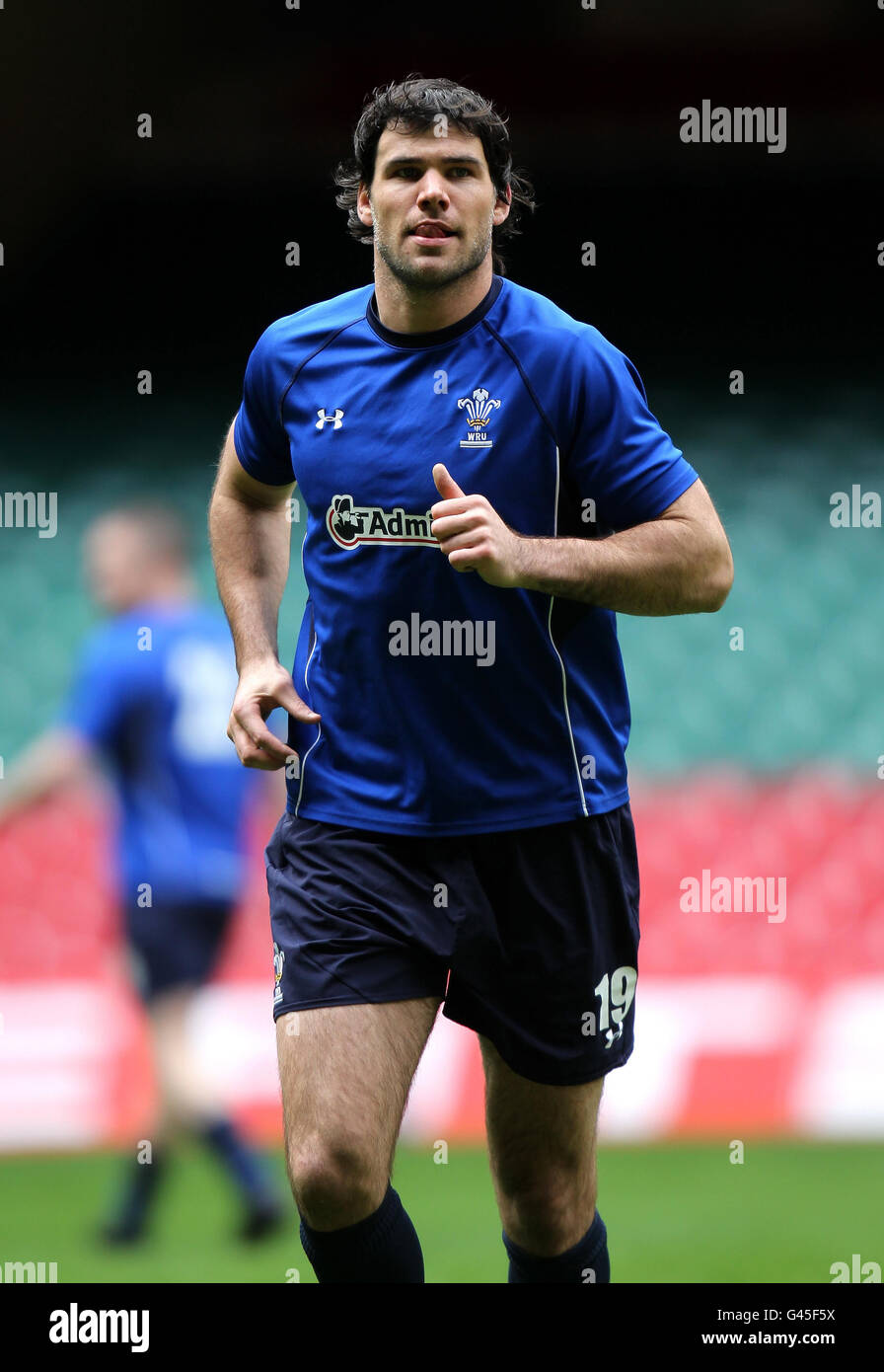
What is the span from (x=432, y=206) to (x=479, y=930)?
116 centimetres

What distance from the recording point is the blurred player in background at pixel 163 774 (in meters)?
5.04

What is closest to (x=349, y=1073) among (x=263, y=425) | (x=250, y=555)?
(x=250, y=555)

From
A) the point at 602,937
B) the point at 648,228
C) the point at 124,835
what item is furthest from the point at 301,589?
the point at 602,937

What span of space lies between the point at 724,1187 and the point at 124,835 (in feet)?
6.82

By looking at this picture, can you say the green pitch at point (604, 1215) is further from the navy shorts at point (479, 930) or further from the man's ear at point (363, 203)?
the man's ear at point (363, 203)

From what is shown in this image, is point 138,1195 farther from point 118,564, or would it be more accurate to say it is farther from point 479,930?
point 479,930

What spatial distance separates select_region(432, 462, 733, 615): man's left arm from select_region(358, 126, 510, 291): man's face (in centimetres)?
42

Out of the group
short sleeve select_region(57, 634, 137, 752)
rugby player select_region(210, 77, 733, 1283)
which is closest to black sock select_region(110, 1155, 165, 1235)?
short sleeve select_region(57, 634, 137, 752)

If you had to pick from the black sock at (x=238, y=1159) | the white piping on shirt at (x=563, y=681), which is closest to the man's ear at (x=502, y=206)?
the white piping on shirt at (x=563, y=681)

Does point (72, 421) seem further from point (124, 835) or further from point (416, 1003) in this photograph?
point (416, 1003)

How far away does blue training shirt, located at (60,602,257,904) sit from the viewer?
515 centimetres

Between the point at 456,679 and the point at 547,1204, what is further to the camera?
the point at 547,1204

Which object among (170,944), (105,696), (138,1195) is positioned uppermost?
(105,696)

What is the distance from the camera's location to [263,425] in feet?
10.1
